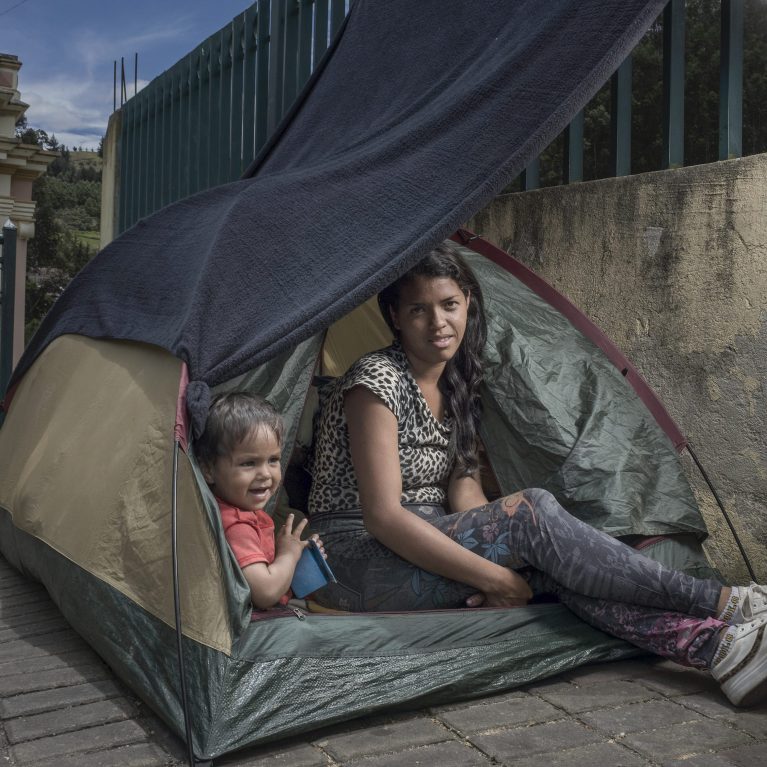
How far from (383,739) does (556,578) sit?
26.3 inches

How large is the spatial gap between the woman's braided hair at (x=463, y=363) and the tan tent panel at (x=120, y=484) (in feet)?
2.64

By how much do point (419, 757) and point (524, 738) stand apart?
0.26 metres

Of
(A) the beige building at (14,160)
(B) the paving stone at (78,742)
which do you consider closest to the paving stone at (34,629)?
(B) the paving stone at (78,742)

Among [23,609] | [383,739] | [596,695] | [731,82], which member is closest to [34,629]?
[23,609]

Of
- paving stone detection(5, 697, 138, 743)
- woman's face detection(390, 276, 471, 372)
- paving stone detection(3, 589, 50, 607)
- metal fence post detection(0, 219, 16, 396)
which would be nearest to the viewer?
paving stone detection(5, 697, 138, 743)

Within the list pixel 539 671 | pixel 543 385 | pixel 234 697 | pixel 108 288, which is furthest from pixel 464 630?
pixel 108 288

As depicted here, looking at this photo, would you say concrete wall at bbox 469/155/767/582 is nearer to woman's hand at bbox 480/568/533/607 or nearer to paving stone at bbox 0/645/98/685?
woman's hand at bbox 480/568/533/607

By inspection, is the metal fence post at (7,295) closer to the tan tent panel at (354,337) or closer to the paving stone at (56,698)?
the tan tent panel at (354,337)

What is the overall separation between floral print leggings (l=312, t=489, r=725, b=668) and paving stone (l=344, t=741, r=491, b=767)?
57 cm

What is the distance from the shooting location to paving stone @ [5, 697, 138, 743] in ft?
7.48

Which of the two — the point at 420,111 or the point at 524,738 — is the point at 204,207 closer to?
the point at 420,111

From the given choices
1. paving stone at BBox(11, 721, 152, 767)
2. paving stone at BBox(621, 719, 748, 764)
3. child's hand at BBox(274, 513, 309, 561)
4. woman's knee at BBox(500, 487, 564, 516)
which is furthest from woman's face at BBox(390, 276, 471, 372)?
paving stone at BBox(11, 721, 152, 767)

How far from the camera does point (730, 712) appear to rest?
235cm

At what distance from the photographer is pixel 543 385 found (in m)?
3.14
